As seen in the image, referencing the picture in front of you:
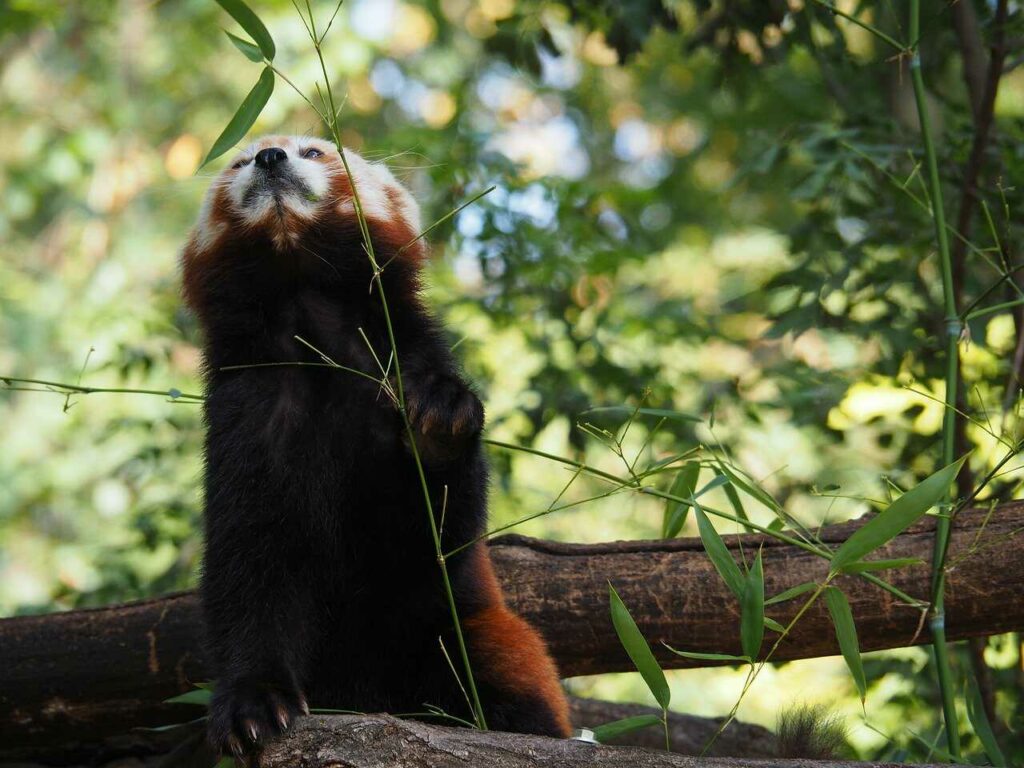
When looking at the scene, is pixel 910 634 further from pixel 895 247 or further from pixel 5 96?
pixel 5 96

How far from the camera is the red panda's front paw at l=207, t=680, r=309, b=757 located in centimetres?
192

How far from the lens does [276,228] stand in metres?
2.54

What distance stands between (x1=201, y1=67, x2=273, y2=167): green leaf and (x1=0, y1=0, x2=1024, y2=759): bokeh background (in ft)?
3.55

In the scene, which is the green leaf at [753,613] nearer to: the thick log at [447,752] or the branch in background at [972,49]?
the thick log at [447,752]

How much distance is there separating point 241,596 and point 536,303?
2341 millimetres

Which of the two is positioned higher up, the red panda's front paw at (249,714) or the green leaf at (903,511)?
the green leaf at (903,511)

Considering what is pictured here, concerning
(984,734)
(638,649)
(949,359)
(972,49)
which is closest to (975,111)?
(972,49)

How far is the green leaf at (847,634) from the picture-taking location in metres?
1.84

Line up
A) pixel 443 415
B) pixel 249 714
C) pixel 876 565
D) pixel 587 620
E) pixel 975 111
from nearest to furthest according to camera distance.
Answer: pixel 876 565, pixel 249 714, pixel 443 415, pixel 587 620, pixel 975 111

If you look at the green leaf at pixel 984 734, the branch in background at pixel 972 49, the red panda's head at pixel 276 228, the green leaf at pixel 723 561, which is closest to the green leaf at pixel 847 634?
the green leaf at pixel 723 561

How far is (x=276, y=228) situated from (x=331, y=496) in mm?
668

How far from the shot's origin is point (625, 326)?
417cm

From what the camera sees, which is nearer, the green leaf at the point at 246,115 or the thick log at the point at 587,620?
the green leaf at the point at 246,115

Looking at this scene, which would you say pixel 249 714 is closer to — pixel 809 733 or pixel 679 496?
pixel 679 496
